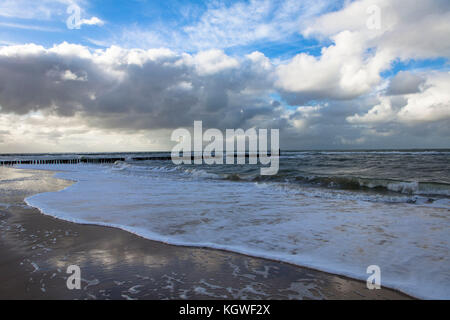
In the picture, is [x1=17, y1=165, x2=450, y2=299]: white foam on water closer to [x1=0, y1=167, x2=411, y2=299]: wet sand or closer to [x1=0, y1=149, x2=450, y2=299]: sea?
[x1=0, y1=149, x2=450, y2=299]: sea

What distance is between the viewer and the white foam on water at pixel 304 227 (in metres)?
4.14

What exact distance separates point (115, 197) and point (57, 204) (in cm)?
208

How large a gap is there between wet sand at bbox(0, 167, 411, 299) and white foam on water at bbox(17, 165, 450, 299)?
383 millimetres

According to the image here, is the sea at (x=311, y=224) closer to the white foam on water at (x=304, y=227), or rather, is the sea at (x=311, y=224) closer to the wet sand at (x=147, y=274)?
the white foam on water at (x=304, y=227)

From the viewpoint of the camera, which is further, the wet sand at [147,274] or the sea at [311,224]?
the sea at [311,224]

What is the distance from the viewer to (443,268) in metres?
4.03

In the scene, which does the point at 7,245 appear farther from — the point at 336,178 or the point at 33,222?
the point at 336,178

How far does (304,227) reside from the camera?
251 inches

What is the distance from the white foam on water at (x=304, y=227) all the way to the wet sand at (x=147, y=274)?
38 centimetres

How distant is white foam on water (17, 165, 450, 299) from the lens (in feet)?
13.6

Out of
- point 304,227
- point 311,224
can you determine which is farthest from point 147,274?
point 311,224

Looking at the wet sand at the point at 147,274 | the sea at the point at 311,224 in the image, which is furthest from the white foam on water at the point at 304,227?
the wet sand at the point at 147,274

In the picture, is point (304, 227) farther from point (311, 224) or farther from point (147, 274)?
point (147, 274)
